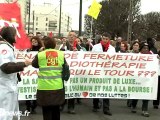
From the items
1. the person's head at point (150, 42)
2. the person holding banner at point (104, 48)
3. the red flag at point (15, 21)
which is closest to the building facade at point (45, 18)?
the person's head at point (150, 42)

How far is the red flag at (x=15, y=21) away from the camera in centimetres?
826

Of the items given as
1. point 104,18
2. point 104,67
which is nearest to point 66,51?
point 104,67

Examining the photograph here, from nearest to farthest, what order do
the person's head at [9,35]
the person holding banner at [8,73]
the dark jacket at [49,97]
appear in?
the person holding banner at [8,73], the person's head at [9,35], the dark jacket at [49,97]

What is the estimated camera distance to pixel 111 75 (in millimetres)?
10219

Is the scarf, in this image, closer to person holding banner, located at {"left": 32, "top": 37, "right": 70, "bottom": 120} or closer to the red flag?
the red flag

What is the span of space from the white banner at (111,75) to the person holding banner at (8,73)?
3956 mm

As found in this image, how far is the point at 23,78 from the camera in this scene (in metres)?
9.67

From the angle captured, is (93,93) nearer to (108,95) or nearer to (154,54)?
(108,95)

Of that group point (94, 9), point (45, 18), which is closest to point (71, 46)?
point (94, 9)

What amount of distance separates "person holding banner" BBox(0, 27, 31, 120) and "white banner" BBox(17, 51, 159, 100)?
3.96 m

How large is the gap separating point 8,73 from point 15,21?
2981 mm

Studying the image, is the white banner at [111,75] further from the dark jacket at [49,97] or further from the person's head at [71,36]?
the dark jacket at [49,97]

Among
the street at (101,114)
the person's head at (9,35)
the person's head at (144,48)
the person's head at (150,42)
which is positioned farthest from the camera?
the person's head at (150,42)

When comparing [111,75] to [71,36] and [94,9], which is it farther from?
[94,9]
